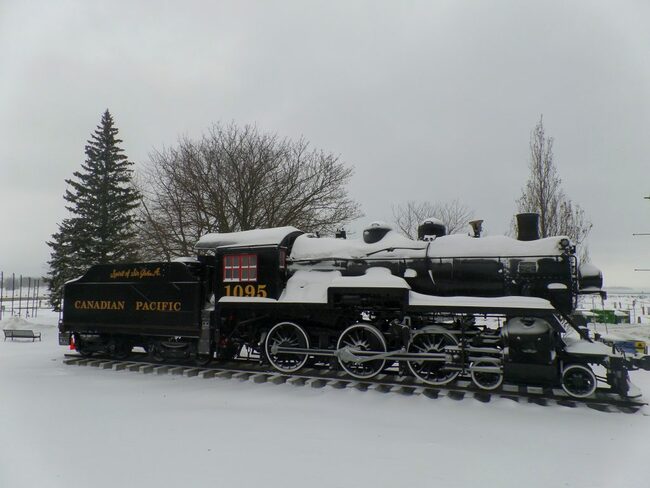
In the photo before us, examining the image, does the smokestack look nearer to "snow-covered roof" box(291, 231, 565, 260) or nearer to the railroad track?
"snow-covered roof" box(291, 231, 565, 260)

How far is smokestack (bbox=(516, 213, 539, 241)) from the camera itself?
7793 mm

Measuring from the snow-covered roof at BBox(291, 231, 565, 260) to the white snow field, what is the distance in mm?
2582

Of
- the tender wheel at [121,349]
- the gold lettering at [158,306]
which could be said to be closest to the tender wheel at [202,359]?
the gold lettering at [158,306]

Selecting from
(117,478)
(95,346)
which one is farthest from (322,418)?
(95,346)

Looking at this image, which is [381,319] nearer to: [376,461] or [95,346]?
[376,461]

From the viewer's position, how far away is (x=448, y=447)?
4750mm

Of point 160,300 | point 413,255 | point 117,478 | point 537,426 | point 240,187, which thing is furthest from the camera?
point 240,187

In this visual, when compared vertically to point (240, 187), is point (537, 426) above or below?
below

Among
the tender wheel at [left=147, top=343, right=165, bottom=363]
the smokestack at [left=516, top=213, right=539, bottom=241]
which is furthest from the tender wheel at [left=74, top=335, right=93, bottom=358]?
the smokestack at [left=516, top=213, right=539, bottom=241]

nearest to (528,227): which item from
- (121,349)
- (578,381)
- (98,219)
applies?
(578,381)

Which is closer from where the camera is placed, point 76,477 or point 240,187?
point 76,477

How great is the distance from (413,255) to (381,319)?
140 cm

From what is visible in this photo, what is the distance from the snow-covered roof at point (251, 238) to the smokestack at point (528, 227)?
4.53 m

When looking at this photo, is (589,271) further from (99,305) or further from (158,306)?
(99,305)
